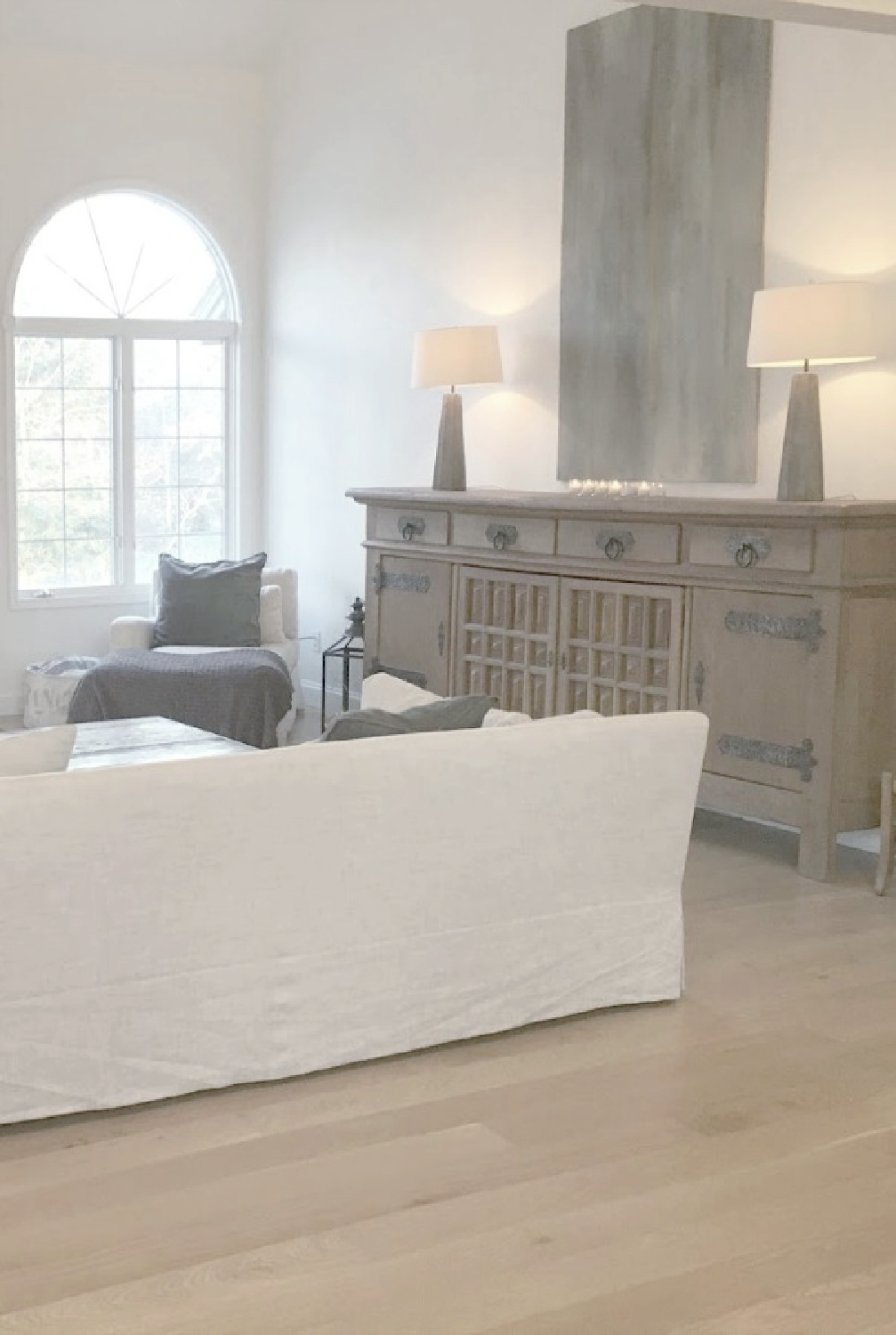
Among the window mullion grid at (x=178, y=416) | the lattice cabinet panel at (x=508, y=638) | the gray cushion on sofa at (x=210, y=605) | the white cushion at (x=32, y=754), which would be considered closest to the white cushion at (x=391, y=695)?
the white cushion at (x=32, y=754)

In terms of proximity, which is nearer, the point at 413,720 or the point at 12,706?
the point at 413,720

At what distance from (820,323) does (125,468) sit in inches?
168

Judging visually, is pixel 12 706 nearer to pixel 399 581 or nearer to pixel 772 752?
pixel 399 581

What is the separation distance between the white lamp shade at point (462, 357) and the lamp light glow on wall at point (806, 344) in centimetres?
149

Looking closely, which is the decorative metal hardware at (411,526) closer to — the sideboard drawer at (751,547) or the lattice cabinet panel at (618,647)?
the lattice cabinet panel at (618,647)

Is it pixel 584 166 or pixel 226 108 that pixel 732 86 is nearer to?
pixel 584 166

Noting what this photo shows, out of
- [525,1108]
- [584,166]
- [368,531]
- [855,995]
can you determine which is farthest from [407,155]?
[525,1108]

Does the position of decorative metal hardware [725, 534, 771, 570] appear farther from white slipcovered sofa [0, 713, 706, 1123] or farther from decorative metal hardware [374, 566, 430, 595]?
decorative metal hardware [374, 566, 430, 595]

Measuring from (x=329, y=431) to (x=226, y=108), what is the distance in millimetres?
1724

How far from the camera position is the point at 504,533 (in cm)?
604

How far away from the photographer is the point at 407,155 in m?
7.53

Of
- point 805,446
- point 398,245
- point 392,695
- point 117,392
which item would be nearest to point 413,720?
point 392,695

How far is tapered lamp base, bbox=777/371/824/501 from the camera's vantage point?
17.2ft

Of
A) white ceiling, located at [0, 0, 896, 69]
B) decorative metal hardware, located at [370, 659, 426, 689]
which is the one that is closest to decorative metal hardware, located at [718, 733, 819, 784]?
decorative metal hardware, located at [370, 659, 426, 689]
